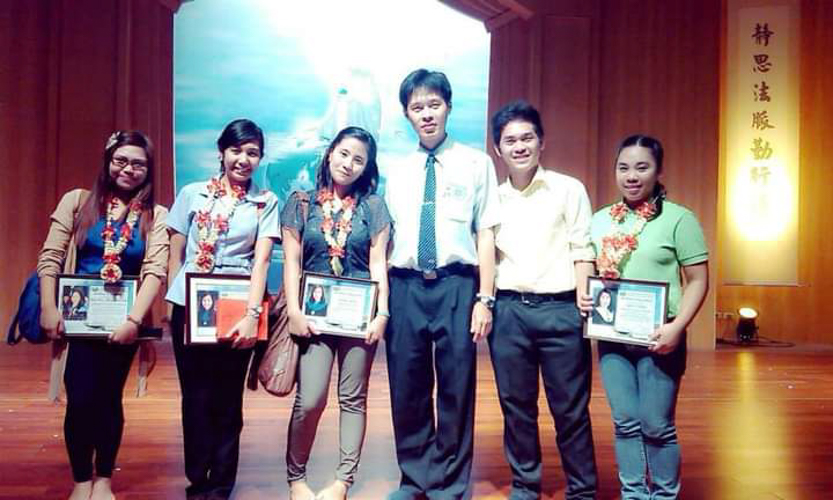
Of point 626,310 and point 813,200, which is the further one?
point 813,200

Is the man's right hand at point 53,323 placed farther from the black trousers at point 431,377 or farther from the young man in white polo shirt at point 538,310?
the young man in white polo shirt at point 538,310

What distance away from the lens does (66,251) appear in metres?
2.36

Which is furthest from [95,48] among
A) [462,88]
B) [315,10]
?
[462,88]

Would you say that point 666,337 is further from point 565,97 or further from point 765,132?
point 765,132

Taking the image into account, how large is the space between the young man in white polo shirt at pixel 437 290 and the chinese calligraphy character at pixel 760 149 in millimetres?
5755

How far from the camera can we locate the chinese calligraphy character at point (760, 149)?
285 inches

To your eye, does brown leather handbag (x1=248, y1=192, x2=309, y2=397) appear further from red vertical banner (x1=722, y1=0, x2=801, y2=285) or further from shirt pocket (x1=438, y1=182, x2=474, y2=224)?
red vertical banner (x1=722, y1=0, x2=801, y2=285)

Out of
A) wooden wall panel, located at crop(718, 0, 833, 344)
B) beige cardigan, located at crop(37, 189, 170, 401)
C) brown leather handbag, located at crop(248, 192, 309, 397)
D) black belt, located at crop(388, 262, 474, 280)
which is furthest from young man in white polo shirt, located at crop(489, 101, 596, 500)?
wooden wall panel, located at crop(718, 0, 833, 344)

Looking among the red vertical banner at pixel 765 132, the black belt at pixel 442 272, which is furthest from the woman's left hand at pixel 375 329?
the red vertical banner at pixel 765 132

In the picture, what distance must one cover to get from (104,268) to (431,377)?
1155 millimetres

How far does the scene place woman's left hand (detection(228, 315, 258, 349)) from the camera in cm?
229

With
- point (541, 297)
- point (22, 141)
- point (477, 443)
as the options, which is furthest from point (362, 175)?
point (22, 141)

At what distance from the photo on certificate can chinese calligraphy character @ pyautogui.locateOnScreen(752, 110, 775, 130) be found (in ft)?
22.2

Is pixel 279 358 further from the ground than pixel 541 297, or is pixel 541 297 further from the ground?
pixel 541 297
